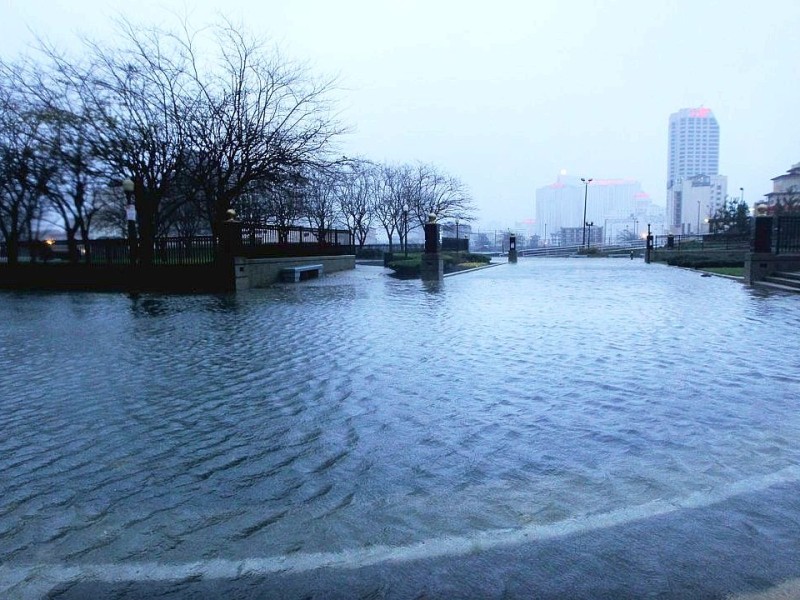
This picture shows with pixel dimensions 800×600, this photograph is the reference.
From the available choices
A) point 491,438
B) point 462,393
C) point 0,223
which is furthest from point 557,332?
point 0,223

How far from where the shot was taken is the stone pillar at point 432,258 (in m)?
25.9

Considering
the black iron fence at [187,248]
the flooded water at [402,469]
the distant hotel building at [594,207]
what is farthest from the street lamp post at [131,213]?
the distant hotel building at [594,207]

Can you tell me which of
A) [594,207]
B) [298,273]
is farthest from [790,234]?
[594,207]

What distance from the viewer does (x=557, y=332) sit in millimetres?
10164

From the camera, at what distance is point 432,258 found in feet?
85.6

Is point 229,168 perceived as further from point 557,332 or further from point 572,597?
point 572,597

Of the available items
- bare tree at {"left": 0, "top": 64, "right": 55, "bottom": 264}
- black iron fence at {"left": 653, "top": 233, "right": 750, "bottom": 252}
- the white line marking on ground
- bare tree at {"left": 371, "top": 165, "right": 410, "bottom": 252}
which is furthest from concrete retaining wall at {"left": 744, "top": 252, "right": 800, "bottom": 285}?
bare tree at {"left": 371, "top": 165, "right": 410, "bottom": 252}

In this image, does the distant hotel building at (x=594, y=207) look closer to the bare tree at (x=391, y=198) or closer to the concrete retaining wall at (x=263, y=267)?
the bare tree at (x=391, y=198)

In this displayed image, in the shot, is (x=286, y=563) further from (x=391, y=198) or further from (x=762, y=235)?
(x=391, y=198)

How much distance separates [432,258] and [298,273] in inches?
234

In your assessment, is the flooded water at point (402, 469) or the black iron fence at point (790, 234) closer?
the flooded water at point (402, 469)

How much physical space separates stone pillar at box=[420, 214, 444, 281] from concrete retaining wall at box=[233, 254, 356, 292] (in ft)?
18.7

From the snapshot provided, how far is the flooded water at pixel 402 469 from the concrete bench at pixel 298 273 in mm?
14842

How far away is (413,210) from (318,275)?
28.1 metres
